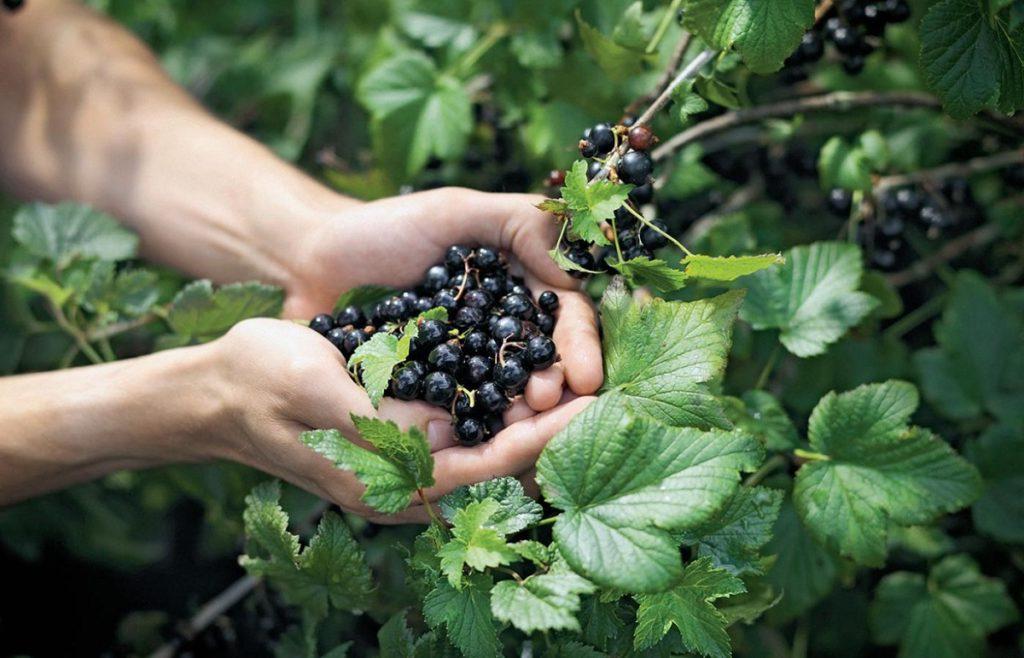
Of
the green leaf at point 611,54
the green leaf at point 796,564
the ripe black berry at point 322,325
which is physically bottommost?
the green leaf at point 796,564

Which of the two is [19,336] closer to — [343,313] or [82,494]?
[82,494]

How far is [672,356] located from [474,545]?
0.42m

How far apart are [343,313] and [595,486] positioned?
0.61 meters

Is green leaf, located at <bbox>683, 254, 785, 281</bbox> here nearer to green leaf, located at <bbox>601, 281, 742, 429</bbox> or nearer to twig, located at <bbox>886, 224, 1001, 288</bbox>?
green leaf, located at <bbox>601, 281, 742, 429</bbox>

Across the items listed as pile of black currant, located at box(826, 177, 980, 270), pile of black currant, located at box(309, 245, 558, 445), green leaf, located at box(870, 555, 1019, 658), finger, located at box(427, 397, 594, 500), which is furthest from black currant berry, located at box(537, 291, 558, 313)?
green leaf, located at box(870, 555, 1019, 658)

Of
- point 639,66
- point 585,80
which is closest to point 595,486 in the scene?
point 639,66

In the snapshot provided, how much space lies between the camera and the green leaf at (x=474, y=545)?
3.47ft

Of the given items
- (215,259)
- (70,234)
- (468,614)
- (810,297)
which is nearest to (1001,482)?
(810,297)

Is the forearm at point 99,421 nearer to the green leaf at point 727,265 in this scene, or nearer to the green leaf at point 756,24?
the green leaf at point 727,265

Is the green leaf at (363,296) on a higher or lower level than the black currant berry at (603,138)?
lower

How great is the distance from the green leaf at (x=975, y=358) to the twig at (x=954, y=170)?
25 cm

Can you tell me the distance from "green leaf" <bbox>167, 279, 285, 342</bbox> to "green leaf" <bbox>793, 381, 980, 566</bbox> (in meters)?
1.09

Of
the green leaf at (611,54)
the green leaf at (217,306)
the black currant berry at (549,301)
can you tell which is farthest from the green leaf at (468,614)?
the green leaf at (611,54)

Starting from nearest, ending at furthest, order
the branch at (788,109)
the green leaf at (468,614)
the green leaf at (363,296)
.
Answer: the green leaf at (468,614), the green leaf at (363,296), the branch at (788,109)
